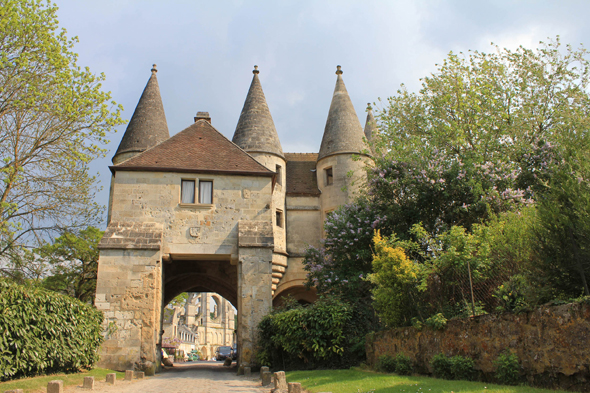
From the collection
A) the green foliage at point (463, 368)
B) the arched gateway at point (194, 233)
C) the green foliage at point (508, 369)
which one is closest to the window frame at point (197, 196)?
the arched gateway at point (194, 233)

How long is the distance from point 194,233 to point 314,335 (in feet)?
19.5

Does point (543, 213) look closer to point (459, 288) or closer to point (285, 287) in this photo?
point (459, 288)

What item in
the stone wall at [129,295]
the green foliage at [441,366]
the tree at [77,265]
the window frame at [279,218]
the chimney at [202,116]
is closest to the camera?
the green foliage at [441,366]

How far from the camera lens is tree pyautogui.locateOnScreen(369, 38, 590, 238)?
→ 52.6 feet

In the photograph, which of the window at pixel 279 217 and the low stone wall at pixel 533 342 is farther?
the window at pixel 279 217

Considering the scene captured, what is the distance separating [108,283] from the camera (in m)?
15.5

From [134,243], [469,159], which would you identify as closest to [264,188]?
[134,243]

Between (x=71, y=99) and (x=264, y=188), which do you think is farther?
(x=264, y=188)

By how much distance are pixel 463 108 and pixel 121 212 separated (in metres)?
14.4

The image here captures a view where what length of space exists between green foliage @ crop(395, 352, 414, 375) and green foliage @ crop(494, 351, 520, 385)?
288 centimetres

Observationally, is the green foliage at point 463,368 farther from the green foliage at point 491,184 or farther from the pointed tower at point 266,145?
the pointed tower at point 266,145

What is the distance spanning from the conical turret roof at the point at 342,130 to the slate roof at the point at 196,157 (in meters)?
6.81

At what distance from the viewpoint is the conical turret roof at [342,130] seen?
24047mm

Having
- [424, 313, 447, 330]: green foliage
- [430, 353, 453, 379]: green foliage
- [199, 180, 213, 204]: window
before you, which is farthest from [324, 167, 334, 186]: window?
[430, 353, 453, 379]: green foliage
